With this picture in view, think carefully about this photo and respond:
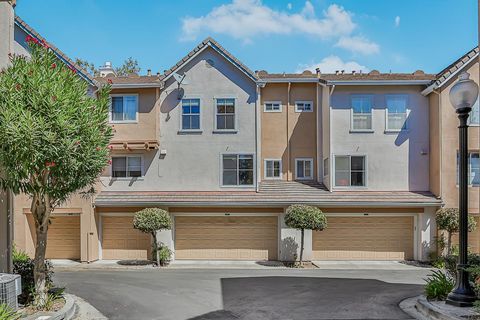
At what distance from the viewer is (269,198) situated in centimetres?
1784

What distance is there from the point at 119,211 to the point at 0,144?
1135 cm

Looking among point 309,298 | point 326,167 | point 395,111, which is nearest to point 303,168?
point 326,167

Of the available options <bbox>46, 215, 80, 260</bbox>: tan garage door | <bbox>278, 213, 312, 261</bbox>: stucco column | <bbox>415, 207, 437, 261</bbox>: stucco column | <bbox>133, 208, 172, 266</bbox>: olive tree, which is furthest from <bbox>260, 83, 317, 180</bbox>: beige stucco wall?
<bbox>46, 215, 80, 260</bbox>: tan garage door

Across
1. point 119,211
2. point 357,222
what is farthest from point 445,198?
point 119,211

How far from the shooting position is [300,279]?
1369cm

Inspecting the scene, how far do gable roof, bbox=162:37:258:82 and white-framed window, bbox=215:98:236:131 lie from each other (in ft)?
5.08

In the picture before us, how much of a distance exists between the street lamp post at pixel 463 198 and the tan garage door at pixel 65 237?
51.9 ft

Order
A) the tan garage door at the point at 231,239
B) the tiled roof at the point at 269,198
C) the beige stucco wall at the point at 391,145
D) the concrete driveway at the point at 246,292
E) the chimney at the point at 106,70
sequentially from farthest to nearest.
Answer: the chimney at the point at 106,70 < the beige stucco wall at the point at 391,145 < the tan garage door at the point at 231,239 < the tiled roof at the point at 269,198 < the concrete driveway at the point at 246,292

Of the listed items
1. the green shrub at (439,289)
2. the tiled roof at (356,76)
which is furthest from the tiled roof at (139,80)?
the green shrub at (439,289)

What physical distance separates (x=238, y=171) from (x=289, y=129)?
3648 mm

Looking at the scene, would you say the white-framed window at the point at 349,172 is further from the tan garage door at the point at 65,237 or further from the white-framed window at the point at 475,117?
the tan garage door at the point at 65,237

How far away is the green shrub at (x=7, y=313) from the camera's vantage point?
6590 millimetres

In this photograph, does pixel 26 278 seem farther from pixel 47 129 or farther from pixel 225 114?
pixel 225 114

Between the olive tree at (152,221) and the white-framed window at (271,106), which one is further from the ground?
the white-framed window at (271,106)
